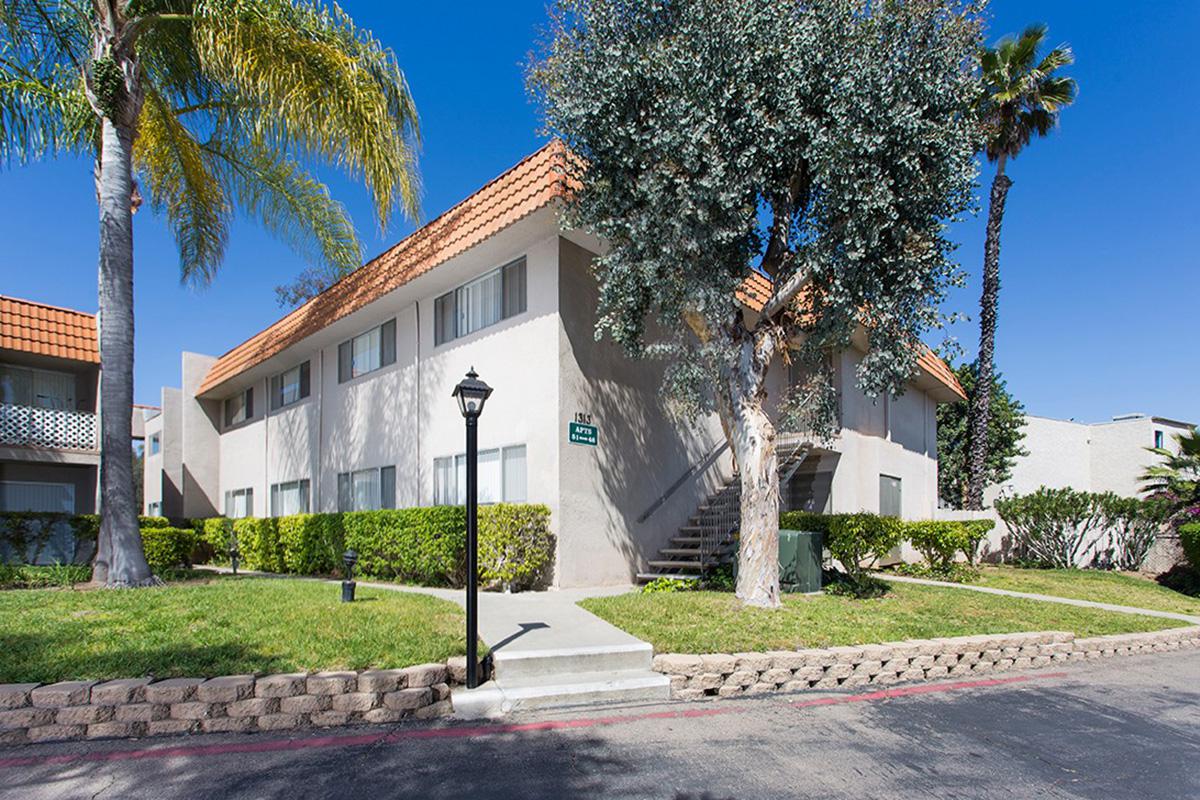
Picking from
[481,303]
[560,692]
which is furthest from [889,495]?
[560,692]

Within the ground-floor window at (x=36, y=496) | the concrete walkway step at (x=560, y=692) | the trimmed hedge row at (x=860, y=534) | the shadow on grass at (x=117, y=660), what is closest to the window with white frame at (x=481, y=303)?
→ the trimmed hedge row at (x=860, y=534)

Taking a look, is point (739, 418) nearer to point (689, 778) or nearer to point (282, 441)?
point (689, 778)

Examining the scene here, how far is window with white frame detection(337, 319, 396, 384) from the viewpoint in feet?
50.8

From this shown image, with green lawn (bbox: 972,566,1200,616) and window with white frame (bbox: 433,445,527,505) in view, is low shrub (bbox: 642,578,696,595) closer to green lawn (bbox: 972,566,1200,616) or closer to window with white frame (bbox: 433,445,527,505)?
window with white frame (bbox: 433,445,527,505)

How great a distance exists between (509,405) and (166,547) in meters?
6.88

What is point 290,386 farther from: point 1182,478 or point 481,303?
point 1182,478

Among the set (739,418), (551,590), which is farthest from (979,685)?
(551,590)

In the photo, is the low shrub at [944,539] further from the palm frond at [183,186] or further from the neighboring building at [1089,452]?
the neighboring building at [1089,452]

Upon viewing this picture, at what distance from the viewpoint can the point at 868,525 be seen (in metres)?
12.2

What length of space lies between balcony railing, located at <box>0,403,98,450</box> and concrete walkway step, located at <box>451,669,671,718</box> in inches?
694

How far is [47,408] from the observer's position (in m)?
19.6

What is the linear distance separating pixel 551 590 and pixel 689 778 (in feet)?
21.3

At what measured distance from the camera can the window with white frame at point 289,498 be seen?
1825 centimetres

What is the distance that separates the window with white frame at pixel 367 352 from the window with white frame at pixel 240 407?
643cm
